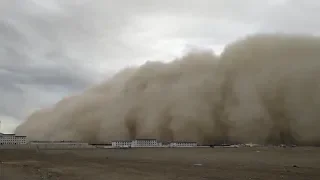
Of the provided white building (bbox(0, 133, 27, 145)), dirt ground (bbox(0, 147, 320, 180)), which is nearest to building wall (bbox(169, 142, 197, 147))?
dirt ground (bbox(0, 147, 320, 180))

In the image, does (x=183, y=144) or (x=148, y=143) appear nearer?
(x=183, y=144)

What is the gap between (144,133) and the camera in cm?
4950

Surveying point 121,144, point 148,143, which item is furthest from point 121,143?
point 148,143

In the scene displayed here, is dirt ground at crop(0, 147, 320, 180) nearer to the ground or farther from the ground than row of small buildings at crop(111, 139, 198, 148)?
nearer to the ground

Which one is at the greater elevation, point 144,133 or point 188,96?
point 188,96

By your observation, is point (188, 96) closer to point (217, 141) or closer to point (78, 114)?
point (217, 141)

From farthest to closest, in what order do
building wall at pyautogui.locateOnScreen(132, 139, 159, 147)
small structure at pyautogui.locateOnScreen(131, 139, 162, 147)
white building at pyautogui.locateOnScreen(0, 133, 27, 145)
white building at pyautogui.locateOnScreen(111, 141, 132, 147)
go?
white building at pyautogui.locateOnScreen(0, 133, 27, 145)
white building at pyautogui.locateOnScreen(111, 141, 132, 147)
building wall at pyautogui.locateOnScreen(132, 139, 159, 147)
small structure at pyautogui.locateOnScreen(131, 139, 162, 147)

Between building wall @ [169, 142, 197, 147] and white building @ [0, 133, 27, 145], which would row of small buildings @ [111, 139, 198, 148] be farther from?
white building @ [0, 133, 27, 145]

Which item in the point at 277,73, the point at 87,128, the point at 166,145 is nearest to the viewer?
the point at 277,73

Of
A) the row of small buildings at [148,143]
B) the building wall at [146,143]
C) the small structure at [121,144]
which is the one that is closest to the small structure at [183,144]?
the row of small buildings at [148,143]

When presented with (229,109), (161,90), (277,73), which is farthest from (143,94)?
(277,73)

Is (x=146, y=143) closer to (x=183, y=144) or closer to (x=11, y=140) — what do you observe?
(x=183, y=144)

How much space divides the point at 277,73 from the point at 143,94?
17626 millimetres

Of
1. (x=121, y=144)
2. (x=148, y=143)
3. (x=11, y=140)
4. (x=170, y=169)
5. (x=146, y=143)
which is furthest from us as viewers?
(x=11, y=140)
